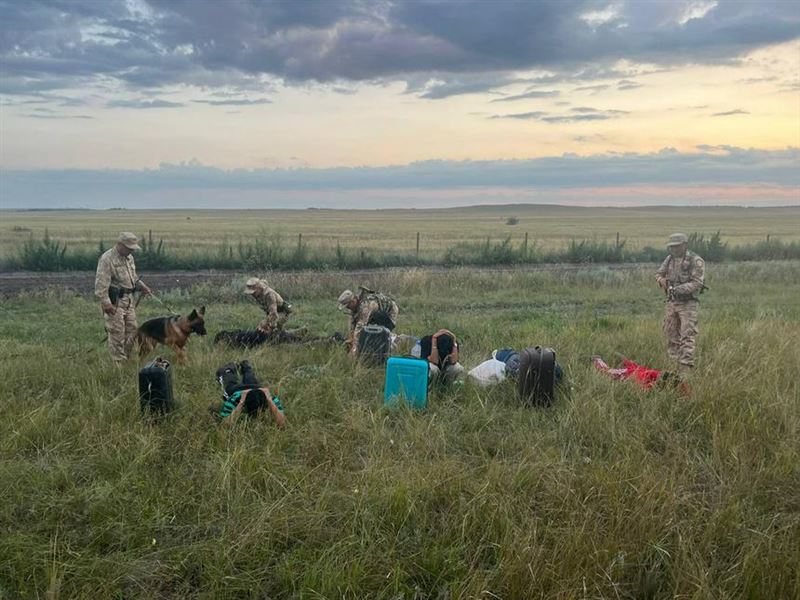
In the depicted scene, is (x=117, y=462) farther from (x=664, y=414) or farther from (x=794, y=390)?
(x=794, y=390)

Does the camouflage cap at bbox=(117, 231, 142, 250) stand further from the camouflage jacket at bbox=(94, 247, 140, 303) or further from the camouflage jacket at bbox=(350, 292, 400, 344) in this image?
the camouflage jacket at bbox=(350, 292, 400, 344)

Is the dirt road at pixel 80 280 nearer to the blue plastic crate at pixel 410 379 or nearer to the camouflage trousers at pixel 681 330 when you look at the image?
the camouflage trousers at pixel 681 330

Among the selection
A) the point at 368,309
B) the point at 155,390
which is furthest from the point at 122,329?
→ the point at 368,309

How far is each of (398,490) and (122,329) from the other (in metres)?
5.25

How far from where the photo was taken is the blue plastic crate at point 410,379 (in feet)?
19.3

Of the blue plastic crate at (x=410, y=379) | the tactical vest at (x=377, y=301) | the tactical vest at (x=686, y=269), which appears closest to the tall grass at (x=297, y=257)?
the tactical vest at (x=377, y=301)

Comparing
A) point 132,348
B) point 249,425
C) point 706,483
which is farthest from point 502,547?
point 132,348

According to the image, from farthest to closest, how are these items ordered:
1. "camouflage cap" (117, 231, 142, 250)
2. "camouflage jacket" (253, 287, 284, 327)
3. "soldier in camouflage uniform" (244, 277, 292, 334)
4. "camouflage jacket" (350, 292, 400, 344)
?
"camouflage jacket" (253, 287, 284, 327), "soldier in camouflage uniform" (244, 277, 292, 334), "camouflage jacket" (350, 292, 400, 344), "camouflage cap" (117, 231, 142, 250)

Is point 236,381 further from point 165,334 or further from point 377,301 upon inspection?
point 377,301

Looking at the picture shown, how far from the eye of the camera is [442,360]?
6598mm

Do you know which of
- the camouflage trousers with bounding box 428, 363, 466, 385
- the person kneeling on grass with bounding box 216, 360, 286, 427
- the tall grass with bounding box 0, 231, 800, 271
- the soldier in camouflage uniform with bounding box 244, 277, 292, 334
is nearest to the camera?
the person kneeling on grass with bounding box 216, 360, 286, 427

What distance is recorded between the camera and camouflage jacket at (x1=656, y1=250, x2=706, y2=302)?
7.89 meters

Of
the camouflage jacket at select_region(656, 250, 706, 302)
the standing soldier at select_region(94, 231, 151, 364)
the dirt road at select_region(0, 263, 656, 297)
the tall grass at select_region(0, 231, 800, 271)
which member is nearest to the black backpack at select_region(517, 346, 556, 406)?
the camouflage jacket at select_region(656, 250, 706, 302)

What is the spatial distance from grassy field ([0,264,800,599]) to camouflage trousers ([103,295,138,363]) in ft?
2.02
